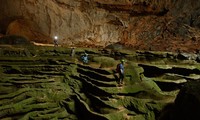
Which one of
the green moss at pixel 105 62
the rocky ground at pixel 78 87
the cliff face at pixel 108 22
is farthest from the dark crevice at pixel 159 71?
the cliff face at pixel 108 22

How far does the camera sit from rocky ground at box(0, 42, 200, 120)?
9.73 meters

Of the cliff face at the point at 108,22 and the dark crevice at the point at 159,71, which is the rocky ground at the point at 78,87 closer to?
the dark crevice at the point at 159,71

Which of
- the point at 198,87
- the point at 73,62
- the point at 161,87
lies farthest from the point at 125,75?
the point at 198,87

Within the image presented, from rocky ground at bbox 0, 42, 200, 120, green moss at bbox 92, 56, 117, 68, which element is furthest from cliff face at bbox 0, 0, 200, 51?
green moss at bbox 92, 56, 117, 68

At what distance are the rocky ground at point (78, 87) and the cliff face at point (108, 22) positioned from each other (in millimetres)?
6718

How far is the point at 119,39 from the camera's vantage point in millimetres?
21750

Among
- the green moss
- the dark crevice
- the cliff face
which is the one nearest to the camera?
the green moss

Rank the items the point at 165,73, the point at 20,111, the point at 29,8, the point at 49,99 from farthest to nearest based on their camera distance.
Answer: the point at 29,8 < the point at 165,73 < the point at 49,99 < the point at 20,111

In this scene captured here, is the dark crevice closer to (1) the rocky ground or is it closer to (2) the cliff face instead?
(1) the rocky ground

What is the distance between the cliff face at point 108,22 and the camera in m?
19.6

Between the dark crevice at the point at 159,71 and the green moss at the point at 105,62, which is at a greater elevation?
the green moss at the point at 105,62

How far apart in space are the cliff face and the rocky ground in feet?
22.0

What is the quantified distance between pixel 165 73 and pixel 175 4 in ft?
33.8

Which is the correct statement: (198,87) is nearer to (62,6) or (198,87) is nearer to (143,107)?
(143,107)
